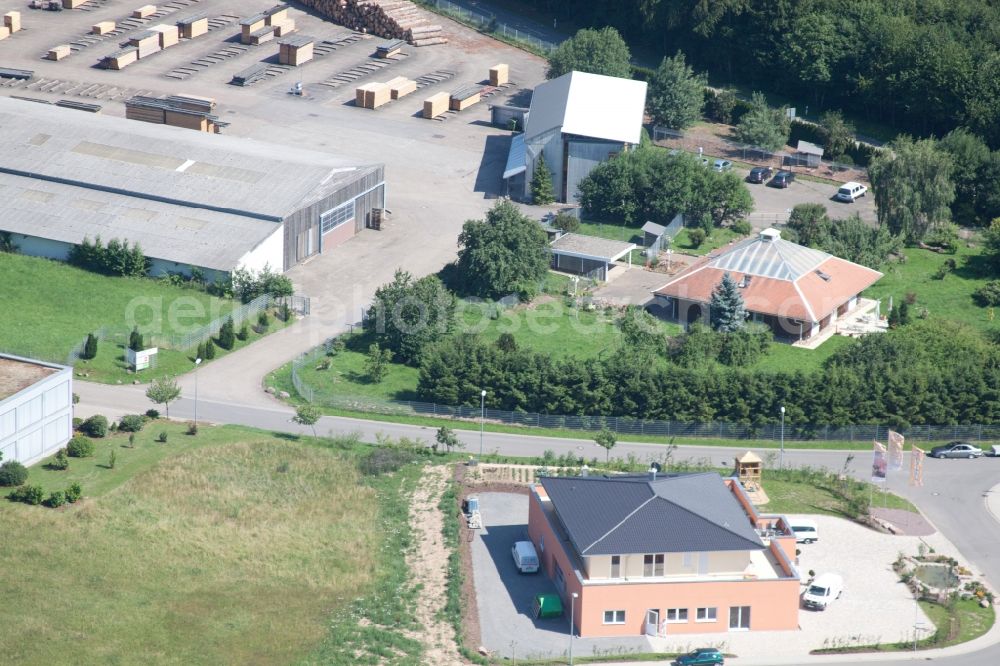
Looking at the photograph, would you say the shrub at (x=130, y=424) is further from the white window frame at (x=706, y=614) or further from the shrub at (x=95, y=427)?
the white window frame at (x=706, y=614)

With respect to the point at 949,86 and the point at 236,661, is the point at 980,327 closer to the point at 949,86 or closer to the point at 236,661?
the point at 949,86

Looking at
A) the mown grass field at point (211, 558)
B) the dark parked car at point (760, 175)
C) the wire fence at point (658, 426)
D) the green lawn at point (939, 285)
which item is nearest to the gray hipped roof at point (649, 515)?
the mown grass field at point (211, 558)

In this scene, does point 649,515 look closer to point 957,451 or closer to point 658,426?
point 658,426

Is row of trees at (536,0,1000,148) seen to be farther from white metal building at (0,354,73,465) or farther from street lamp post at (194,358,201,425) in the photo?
white metal building at (0,354,73,465)

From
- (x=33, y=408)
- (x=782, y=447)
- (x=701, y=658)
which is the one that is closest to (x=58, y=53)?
(x=33, y=408)

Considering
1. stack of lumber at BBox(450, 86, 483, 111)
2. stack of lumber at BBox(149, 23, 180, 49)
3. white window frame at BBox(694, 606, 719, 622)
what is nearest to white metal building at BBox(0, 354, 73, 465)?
white window frame at BBox(694, 606, 719, 622)
